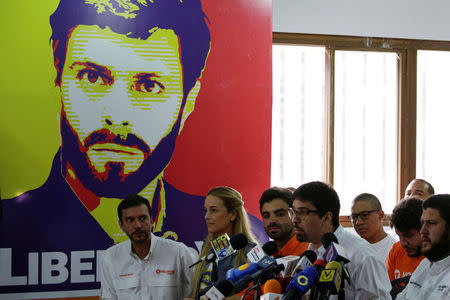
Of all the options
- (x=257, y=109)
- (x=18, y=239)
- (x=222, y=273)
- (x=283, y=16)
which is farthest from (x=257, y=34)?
(x=18, y=239)

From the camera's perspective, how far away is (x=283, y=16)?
5297mm

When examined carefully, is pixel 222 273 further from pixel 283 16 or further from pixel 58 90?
pixel 283 16

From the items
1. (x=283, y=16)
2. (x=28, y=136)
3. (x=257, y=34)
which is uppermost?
(x=283, y=16)

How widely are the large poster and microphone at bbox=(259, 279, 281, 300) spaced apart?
7.35 ft

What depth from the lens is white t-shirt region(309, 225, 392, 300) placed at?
7.14 ft

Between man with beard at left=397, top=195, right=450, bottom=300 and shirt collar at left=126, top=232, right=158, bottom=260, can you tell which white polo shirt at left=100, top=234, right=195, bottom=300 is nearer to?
shirt collar at left=126, top=232, right=158, bottom=260

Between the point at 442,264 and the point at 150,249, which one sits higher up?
the point at 442,264

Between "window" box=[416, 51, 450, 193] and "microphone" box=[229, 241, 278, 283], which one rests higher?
"window" box=[416, 51, 450, 193]

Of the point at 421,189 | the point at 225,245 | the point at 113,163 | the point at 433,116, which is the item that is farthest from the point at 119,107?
the point at 433,116

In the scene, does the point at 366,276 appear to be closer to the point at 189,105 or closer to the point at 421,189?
the point at 189,105

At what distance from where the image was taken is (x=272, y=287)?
1841 millimetres

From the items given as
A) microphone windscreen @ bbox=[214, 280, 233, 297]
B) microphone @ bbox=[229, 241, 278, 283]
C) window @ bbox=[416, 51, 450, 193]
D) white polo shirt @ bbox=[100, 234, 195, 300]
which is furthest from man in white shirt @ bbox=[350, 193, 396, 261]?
microphone windscreen @ bbox=[214, 280, 233, 297]

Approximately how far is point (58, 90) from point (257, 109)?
139 centimetres

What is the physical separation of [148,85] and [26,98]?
81 cm
